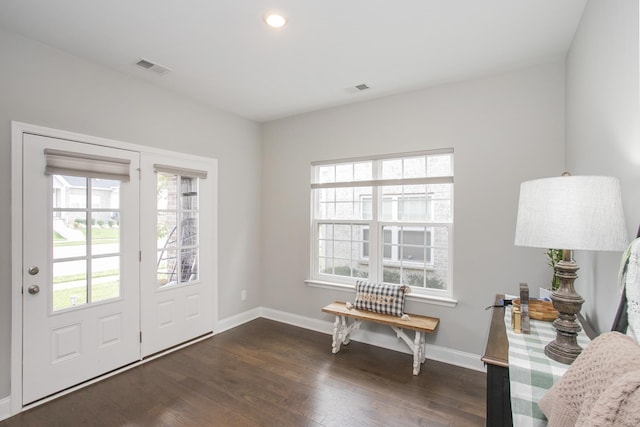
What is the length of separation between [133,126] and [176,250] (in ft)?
4.34

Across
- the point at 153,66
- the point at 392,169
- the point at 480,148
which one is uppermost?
the point at 153,66

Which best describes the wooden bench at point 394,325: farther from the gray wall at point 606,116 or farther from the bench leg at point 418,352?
the gray wall at point 606,116

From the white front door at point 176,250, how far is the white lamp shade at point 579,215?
3.20 meters

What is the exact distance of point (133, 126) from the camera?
9.87 feet

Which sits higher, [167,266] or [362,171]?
[362,171]

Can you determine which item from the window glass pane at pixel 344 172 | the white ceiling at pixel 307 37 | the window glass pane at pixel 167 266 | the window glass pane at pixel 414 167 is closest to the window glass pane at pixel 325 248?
the window glass pane at pixel 344 172

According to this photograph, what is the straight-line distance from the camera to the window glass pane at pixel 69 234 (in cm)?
251

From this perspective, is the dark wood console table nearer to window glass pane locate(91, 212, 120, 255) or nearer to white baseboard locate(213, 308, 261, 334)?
window glass pane locate(91, 212, 120, 255)

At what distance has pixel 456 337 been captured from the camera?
3.07 m

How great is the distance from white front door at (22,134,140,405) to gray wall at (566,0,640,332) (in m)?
3.49

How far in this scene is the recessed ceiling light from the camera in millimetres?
2084

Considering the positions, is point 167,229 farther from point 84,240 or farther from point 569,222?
point 569,222

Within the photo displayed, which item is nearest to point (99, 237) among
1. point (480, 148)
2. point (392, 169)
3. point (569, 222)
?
point (392, 169)

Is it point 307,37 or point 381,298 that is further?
point 381,298
